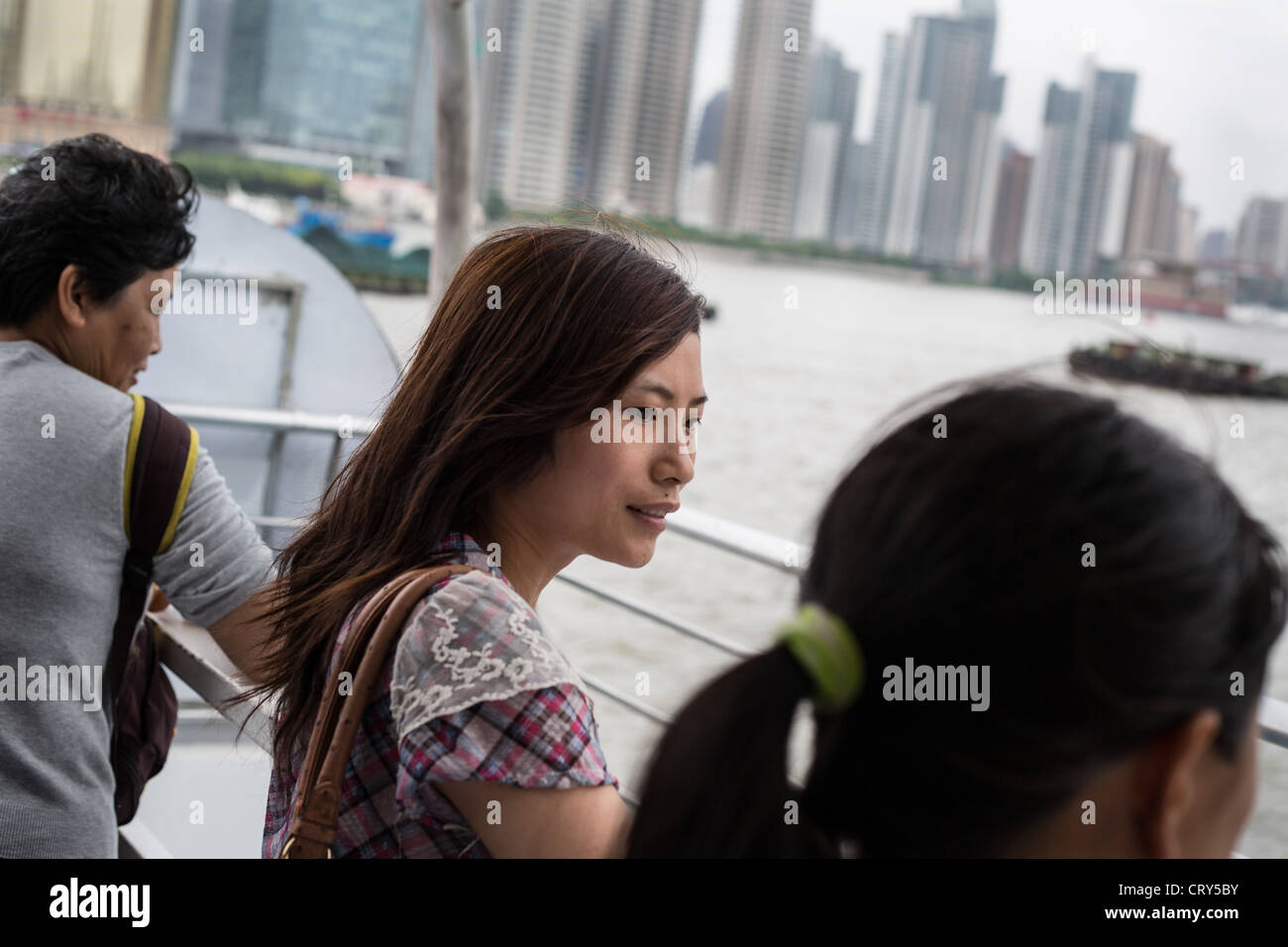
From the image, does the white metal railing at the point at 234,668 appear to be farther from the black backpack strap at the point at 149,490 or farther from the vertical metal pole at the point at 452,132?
the vertical metal pole at the point at 452,132

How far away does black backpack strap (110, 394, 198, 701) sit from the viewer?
4.70 ft

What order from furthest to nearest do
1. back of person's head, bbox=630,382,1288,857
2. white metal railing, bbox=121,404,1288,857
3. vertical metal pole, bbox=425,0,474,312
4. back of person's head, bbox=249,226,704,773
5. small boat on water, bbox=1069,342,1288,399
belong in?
vertical metal pole, bbox=425,0,474,312 < white metal railing, bbox=121,404,1288,857 < back of person's head, bbox=249,226,704,773 < small boat on water, bbox=1069,342,1288,399 < back of person's head, bbox=630,382,1288,857

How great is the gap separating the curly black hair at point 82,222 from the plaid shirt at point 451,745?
2.73 feet

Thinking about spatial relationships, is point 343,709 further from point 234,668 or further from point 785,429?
point 785,429

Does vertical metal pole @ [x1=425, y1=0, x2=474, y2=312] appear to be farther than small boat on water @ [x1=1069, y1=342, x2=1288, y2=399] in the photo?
Yes

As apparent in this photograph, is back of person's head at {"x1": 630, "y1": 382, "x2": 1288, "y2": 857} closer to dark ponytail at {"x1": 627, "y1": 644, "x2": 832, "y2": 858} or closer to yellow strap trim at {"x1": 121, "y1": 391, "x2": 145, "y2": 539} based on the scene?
dark ponytail at {"x1": 627, "y1": 644, "x2": 832, "y2": 858}

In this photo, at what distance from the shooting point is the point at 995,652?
1.94ft

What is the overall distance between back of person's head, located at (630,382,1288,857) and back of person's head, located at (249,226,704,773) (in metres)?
0.45

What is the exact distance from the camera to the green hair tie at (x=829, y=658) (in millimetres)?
595

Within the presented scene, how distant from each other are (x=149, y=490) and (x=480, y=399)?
581 mm

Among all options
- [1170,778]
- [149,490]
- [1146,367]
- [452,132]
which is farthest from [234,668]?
[452,132]

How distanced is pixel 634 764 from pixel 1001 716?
183mm

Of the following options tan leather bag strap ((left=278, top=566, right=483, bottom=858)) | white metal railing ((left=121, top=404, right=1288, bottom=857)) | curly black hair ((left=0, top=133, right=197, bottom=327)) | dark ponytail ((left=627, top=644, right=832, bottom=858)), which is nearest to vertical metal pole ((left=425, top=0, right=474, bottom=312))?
white metal railing ((left=121, top=404, right=1288, bottom=857))

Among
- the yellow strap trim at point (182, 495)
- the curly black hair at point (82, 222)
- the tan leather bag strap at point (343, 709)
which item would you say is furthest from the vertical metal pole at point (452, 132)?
the tan leather bag strap at point (343, 709)
